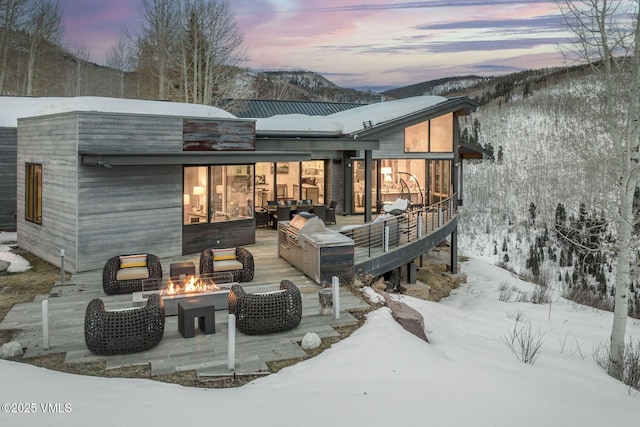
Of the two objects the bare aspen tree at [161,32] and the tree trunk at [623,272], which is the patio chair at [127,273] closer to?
the tree trunk at [623,272]

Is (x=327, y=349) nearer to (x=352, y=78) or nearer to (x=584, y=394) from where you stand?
(x=584, y=394)

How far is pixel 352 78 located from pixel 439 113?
40.1 metres

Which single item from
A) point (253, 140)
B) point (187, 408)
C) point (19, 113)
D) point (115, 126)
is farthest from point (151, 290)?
point (19, 113)

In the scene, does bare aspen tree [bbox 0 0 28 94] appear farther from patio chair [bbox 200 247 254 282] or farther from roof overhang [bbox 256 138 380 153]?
patio chair [bbox 200 247 254 282]

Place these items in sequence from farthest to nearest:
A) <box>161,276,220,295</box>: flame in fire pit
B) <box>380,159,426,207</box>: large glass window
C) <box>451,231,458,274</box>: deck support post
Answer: <box>380,159,426,207</box>: large glass window < <box>451,231,458,274</box>: deck support post < <box>161,276,220,295</box>: flame in fire pit

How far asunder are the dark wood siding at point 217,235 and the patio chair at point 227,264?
241 centimetres

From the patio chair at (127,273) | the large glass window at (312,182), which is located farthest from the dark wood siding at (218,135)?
the large glass window at (312,182)

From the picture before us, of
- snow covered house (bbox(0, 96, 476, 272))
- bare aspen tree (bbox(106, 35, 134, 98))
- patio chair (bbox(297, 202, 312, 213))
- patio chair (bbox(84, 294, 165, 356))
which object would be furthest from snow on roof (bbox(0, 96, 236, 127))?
bare aspen tree (bbox(106, 35, 134, 98))

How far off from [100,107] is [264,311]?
35.1 feet

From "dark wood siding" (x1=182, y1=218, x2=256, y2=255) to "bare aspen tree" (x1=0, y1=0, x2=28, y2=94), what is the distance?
24.9 m

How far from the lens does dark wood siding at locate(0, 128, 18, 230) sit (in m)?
17.0

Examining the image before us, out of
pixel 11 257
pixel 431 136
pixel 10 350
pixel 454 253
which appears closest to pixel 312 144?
pixel 431 136

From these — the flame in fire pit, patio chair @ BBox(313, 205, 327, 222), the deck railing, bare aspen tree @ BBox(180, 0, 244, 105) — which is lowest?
the flame in fire pit

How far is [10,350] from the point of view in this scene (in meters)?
6.42
